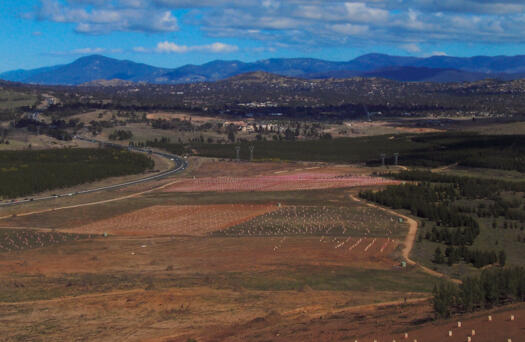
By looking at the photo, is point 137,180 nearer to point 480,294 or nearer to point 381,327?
point 480,294

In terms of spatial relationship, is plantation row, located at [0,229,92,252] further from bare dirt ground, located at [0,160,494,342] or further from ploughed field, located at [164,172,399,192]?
ploughed field, located at [164,172,399,192]

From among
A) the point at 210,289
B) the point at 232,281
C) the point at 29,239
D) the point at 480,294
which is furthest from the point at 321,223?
the point at 480,294

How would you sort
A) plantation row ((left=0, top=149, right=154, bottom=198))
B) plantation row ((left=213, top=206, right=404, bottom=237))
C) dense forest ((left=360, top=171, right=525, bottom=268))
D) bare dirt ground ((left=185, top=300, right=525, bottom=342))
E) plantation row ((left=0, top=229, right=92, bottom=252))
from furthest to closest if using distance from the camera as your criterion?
plantation row ((left=0, top=149, right=154, bottom=198)) < plantation row ((left=213, top=206, right=404, bottom=237)) < plantation row ((left=0, top=229, right=92, bottom=252)) < dense forest ((left=360, top=171, right=525, bottom=268)) < bare dirt ground ((left=185, top=300, right=525, bottom=342))

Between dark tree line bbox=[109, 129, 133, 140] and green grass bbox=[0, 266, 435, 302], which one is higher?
dark tree line bbox=[109, 129, 133, 140]

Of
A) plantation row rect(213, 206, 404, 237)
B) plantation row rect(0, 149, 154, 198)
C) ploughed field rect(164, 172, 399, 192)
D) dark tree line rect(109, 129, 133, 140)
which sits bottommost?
plantation row rect(213, 206, 404, 237)

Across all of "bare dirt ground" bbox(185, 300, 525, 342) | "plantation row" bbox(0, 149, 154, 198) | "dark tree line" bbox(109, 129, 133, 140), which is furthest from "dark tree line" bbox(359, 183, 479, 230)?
"dark tree line" bbox(109, 129, 133, 140)

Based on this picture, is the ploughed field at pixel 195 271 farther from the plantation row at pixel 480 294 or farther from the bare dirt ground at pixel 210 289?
the plantation row at pixel 480 294
